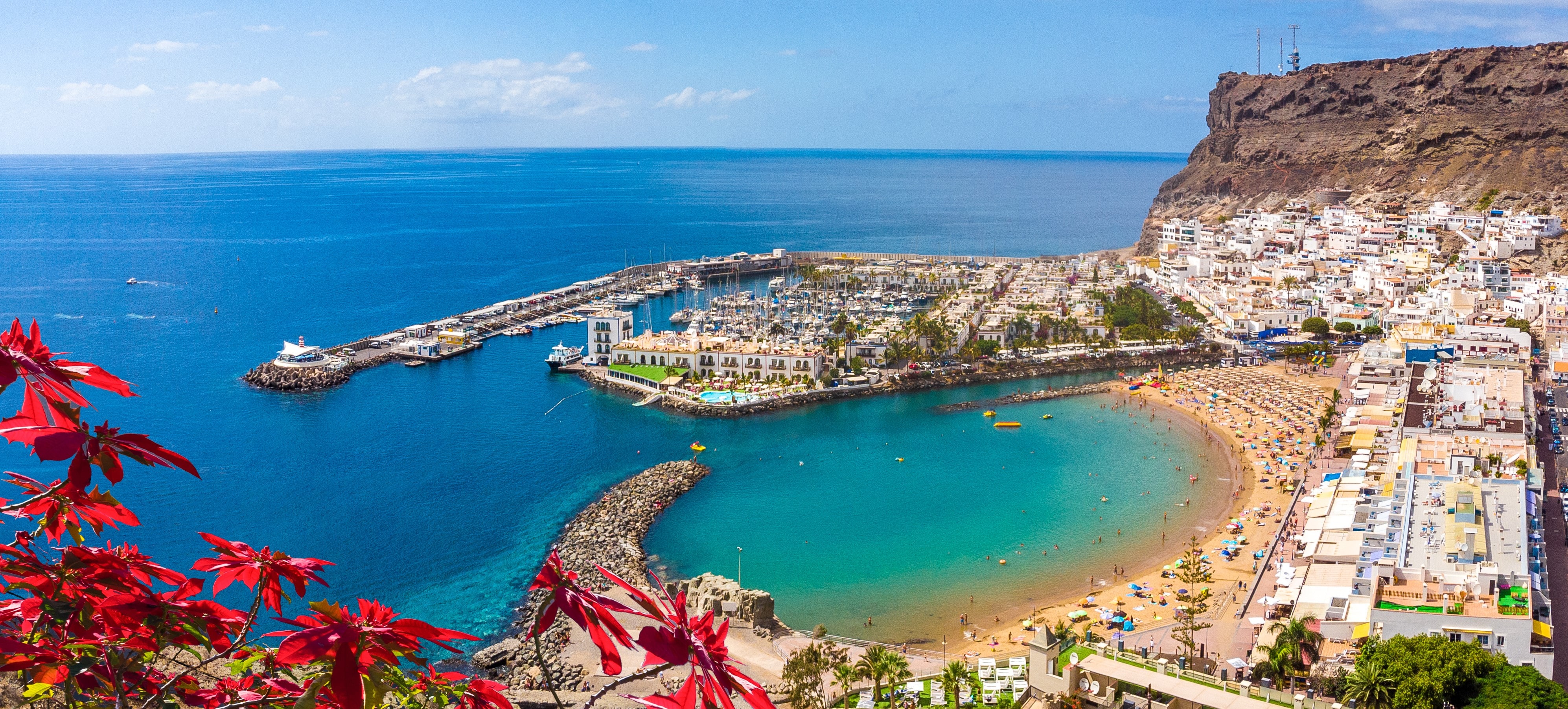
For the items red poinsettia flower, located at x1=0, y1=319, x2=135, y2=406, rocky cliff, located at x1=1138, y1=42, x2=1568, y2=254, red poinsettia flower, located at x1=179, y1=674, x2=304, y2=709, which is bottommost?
red poinsettia flower, located at x1=179, y1=674, x2=304, y2=709

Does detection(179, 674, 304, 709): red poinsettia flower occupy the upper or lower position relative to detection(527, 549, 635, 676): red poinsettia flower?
lower

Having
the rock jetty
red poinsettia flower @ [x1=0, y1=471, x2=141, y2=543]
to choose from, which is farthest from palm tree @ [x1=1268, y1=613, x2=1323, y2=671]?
red poinsettia flower @ [x1=0, y1=471, x2=141, y2=543]

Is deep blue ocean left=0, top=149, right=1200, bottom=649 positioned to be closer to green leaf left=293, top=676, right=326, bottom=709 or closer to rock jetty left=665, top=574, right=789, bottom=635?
rock jetty left=665, top=574, right=789, bottom=635

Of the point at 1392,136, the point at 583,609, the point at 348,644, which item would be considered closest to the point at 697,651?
the point at 583,609

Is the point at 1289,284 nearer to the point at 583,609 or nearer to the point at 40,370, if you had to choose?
the point at 583,609

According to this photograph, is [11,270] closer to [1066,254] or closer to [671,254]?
[671,254]
